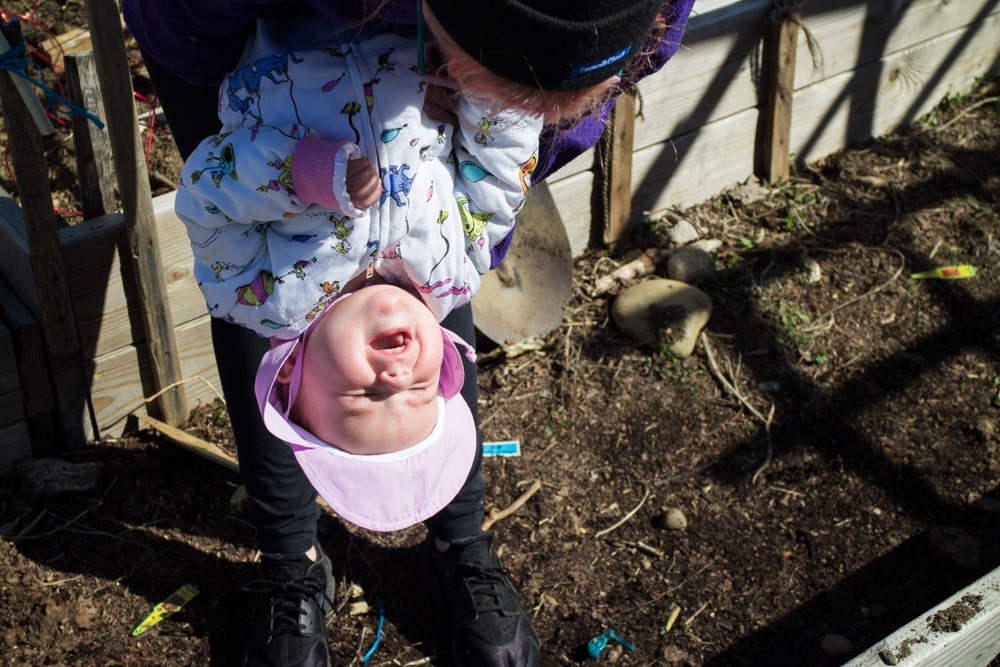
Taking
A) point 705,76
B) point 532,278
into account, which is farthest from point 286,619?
point 705,76

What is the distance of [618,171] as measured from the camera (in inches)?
128

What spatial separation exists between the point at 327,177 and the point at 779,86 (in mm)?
2611

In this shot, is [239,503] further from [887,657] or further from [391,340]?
[887,657]

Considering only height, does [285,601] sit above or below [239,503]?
above

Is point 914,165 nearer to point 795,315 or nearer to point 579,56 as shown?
point 795,315

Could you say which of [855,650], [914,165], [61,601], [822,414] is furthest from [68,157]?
[914,165]

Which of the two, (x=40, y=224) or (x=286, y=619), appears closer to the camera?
(x=286, y=619)

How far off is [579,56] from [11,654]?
1.87 m

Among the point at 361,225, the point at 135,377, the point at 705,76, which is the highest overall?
the point at 361,225

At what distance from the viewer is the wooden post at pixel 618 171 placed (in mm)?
3121

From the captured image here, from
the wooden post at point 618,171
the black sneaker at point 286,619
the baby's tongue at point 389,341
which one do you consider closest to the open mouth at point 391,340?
the baby's tongue at point 389,341

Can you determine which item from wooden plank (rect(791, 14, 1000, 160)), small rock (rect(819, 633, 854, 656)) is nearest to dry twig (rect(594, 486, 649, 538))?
small rock (rect(819, 633, 854, 656))

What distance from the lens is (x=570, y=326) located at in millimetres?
3174

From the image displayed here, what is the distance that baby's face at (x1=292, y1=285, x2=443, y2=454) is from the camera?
1.45 metres
